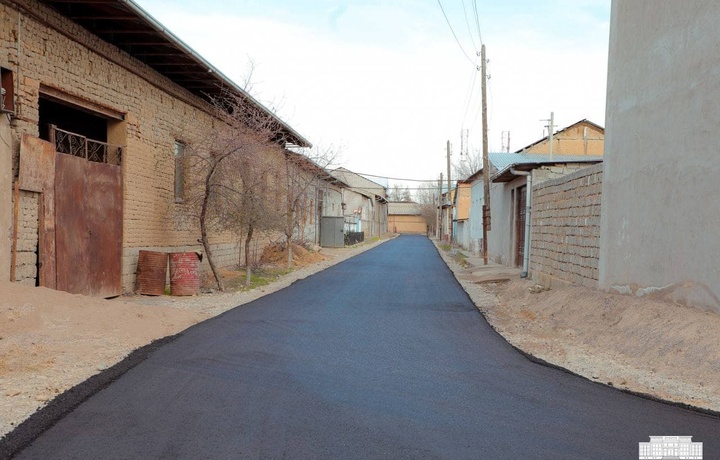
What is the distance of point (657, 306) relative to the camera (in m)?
8.44

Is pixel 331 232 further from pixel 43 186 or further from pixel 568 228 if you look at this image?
pixel 43 186

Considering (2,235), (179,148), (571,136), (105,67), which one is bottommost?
(2,235)

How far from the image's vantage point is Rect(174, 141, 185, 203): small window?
15939mm

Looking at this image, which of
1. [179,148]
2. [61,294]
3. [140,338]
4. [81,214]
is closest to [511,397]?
[140,338]

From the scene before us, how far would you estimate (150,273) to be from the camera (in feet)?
43.8

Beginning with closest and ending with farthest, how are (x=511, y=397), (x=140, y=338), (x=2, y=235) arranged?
(x=511, y=397)
(x=140, y=338)
(x=2, y=235)

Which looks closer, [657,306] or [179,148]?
[657,306]

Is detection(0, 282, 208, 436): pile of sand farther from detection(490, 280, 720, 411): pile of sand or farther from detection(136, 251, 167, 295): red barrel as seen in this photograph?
detection(490, 280, 720, 411): pile of sand

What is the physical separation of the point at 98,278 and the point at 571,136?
35869 mm

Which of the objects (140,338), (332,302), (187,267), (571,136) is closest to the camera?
(140,338)

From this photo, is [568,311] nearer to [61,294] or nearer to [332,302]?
[332,302]

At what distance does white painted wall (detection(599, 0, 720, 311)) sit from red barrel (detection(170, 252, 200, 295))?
8459 mm

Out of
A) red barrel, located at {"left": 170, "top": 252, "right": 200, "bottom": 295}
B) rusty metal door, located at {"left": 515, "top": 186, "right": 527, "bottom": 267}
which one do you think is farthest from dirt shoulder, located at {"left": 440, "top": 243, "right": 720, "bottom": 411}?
rusty metal door, located at {"left": 515, "top": 186, "right": 527, "bottom": 267}

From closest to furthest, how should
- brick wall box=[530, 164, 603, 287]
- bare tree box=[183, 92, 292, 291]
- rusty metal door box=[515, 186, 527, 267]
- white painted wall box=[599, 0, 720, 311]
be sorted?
white painted wall box=[599, 0, 720, 311] → brick wall box=[530, 164, 603, 287] → bare tree box=[183, 92, 292, 291] → rusty metal door box=[515, 186, 527, 267]
